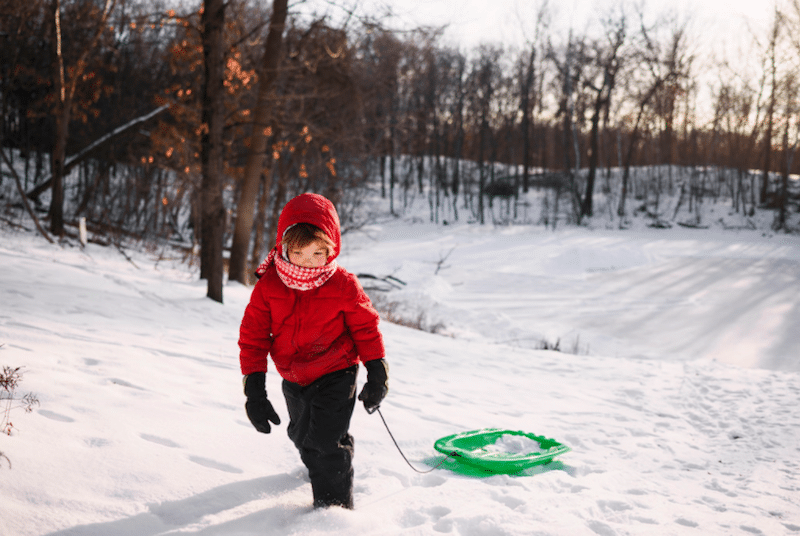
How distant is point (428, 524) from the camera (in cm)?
254

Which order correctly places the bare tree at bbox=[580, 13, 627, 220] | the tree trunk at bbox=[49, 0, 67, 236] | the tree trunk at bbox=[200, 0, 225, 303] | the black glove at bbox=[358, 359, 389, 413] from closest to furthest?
the black glove at bbox=[358, 359, 389, 413], the tree trunk at bbox=[200, 0, 225, 303], the tree trunk at bbox=[49, 0, 67, 236], the bare tree at bbox=[580, 13, 627, 220]

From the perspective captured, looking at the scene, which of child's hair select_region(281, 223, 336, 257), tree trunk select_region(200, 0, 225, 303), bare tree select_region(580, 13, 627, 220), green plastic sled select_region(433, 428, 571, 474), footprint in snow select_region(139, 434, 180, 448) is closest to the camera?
child's hair select_region(281, 223, 336, 257)

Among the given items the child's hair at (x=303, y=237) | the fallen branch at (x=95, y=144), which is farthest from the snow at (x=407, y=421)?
the fallen branch at (x=95, y=144)

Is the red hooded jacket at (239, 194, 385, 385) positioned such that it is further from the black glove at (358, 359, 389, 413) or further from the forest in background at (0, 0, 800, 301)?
the forest in background at (0, 0, 800, 301)

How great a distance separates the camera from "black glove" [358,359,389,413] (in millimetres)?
2379

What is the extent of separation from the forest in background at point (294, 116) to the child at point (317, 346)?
18.3 feet

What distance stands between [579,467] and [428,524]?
1.49 meters

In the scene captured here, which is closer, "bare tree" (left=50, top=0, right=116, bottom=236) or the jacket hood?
the jacket hood

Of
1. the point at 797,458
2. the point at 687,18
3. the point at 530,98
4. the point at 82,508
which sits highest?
the point at 687,18

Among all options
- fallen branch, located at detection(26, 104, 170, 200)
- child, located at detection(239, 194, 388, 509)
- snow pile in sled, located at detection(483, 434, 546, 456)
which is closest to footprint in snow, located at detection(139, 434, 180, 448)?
child, located at detection(239, 194, 388, 509)

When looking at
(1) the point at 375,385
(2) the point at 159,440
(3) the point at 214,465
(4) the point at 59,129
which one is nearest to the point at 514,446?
(1) the point at 375,385

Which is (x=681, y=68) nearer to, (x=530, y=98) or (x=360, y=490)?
(x=530, y=98)

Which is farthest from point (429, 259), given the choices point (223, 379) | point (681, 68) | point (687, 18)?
point (687, 18)

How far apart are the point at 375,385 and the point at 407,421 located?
1941mm
